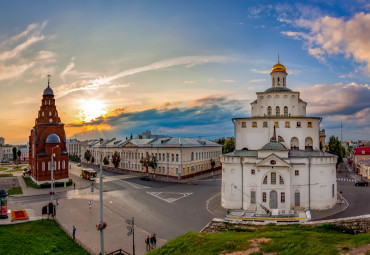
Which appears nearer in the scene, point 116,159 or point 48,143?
point 48,143

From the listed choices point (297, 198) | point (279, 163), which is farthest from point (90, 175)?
point (297, 198)

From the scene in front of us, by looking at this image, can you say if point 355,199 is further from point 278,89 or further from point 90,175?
point 90,175

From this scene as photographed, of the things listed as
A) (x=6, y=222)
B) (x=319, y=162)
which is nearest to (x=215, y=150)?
(x=319, y=162)

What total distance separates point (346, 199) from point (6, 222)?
43370 mm

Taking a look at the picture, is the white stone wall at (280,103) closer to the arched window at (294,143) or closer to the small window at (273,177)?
the arched window at (294,143)

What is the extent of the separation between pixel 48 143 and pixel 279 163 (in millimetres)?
→ 43379

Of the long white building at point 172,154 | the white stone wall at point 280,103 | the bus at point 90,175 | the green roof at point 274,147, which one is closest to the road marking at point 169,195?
the green roof at point 274,147

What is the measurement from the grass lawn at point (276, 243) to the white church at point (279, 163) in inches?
488

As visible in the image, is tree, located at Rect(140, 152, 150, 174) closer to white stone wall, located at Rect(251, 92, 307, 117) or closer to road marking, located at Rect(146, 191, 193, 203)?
road marking, located at Rect(146, 191, 193, 203)

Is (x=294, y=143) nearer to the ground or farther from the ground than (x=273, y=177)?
farther from the ground

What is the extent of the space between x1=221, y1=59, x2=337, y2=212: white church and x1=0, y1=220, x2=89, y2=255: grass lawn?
19375mm

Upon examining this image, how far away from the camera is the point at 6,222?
28.5 m

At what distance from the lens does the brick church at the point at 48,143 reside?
5234cm

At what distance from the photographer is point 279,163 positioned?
32.7 metres
